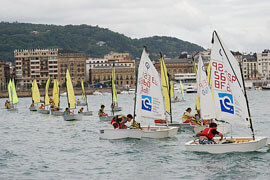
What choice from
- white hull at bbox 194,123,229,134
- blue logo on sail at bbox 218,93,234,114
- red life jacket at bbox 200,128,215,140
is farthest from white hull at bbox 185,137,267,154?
white hull at bbox 194,123,229,134

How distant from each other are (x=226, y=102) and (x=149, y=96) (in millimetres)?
6983

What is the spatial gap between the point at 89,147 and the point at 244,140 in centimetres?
833

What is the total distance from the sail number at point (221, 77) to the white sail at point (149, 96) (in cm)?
647

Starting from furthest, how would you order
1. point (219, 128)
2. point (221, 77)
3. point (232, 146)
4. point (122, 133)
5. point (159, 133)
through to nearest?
point (219, 128), point (122, 133), point (159, 133), point (221, 77), point (232, 146)

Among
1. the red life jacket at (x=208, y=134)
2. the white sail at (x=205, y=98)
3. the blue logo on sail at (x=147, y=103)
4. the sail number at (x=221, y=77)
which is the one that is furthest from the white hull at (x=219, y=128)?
the red life jacket at (x=208, y=134)

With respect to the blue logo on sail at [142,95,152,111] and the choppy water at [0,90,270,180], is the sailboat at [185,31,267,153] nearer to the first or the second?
the choppy water at [0,90,270,180]

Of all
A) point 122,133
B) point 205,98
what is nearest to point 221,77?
point 122,133

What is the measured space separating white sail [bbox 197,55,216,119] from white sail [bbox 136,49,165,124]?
101 inches

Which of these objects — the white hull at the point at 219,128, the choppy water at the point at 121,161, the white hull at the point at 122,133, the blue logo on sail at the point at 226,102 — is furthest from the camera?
the white hull at the point at 219,128

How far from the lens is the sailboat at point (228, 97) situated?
24.4 meters

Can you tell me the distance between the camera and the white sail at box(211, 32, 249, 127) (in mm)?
24922

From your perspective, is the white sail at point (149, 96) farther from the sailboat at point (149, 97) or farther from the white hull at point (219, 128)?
the white hull at point (219, 128)

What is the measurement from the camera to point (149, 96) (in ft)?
104

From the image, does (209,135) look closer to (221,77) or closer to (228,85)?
(228,85)
